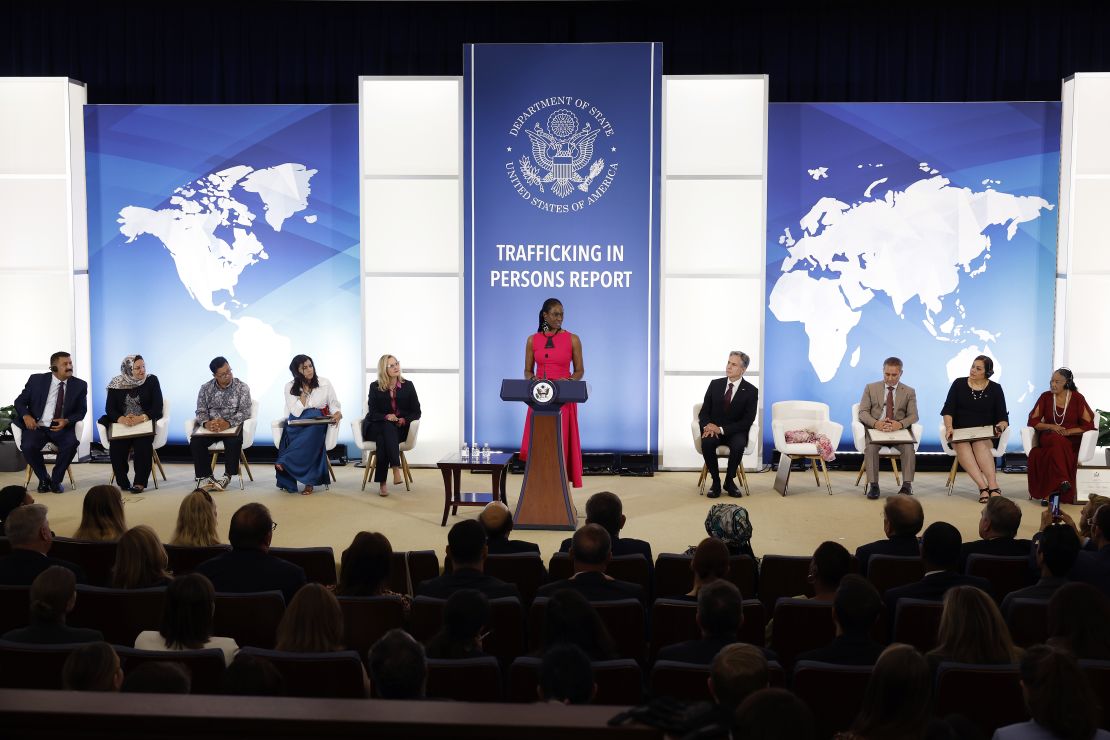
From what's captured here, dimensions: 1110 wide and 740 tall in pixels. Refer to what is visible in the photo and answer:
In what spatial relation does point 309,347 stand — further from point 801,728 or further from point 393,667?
point 801,728

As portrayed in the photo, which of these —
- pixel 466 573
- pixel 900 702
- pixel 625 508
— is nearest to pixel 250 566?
pixel 466 573

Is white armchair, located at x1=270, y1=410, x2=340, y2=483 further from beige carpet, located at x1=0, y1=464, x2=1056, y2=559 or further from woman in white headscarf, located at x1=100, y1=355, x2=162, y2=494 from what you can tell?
woman in white headscarf, located at x1=100, y1=355, x2=162, y2=494

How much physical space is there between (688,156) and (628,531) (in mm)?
3838

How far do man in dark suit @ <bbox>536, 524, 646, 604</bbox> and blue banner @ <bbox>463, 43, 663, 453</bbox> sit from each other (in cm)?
578

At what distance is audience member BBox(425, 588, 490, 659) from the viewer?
3.13m

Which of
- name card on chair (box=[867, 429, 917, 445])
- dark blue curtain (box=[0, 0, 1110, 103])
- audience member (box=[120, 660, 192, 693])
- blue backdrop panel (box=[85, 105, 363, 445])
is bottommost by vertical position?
name card on chair (box=[867, 429, 917, 445])

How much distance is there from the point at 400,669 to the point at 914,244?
8.39 m

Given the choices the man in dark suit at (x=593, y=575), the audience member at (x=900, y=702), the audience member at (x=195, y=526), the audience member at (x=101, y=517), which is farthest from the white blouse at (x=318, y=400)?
the audience member at (x=900, y=702)

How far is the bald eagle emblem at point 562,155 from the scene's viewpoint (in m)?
9.63

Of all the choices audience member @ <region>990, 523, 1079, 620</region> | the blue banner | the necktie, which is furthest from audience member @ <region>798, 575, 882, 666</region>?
the necktie

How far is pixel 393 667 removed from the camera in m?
2.54

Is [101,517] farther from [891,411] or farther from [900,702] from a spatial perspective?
[891,411]

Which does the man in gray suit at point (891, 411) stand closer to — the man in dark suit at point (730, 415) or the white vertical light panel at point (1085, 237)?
the man in dark suit at point (730, 415)

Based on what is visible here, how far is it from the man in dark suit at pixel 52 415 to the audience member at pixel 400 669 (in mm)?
7095
